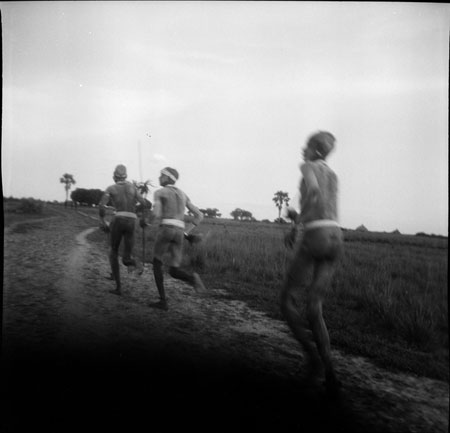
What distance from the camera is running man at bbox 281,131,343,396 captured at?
1273 millimetres

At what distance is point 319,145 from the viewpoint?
4.23 ft

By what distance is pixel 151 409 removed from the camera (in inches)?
50.3

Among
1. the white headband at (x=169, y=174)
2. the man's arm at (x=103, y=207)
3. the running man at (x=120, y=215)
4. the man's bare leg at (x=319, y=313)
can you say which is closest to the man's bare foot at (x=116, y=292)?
the running man at (x=120, y=215)

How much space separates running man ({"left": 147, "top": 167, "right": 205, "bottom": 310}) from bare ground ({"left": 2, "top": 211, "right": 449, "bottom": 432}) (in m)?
0.21

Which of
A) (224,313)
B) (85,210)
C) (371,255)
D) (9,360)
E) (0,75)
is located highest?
(0,75)

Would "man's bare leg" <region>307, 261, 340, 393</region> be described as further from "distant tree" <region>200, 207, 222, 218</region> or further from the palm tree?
the palm tree

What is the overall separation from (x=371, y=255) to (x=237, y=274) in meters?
0.81

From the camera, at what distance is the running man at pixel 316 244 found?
1.27 meters

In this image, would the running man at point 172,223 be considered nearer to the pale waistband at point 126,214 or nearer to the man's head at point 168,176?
the man's head at point 168,176

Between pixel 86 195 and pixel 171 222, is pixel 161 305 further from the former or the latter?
pixel 86 195

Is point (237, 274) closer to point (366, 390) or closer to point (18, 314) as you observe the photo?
point (366, 390)

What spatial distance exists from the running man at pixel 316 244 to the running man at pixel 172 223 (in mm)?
557

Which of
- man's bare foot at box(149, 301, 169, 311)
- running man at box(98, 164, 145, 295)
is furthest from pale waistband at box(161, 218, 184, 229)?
man's bare foot at box(149, 301, 169, 311)

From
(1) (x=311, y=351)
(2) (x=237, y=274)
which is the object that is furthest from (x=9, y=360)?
(1) (x=311, y=351)
